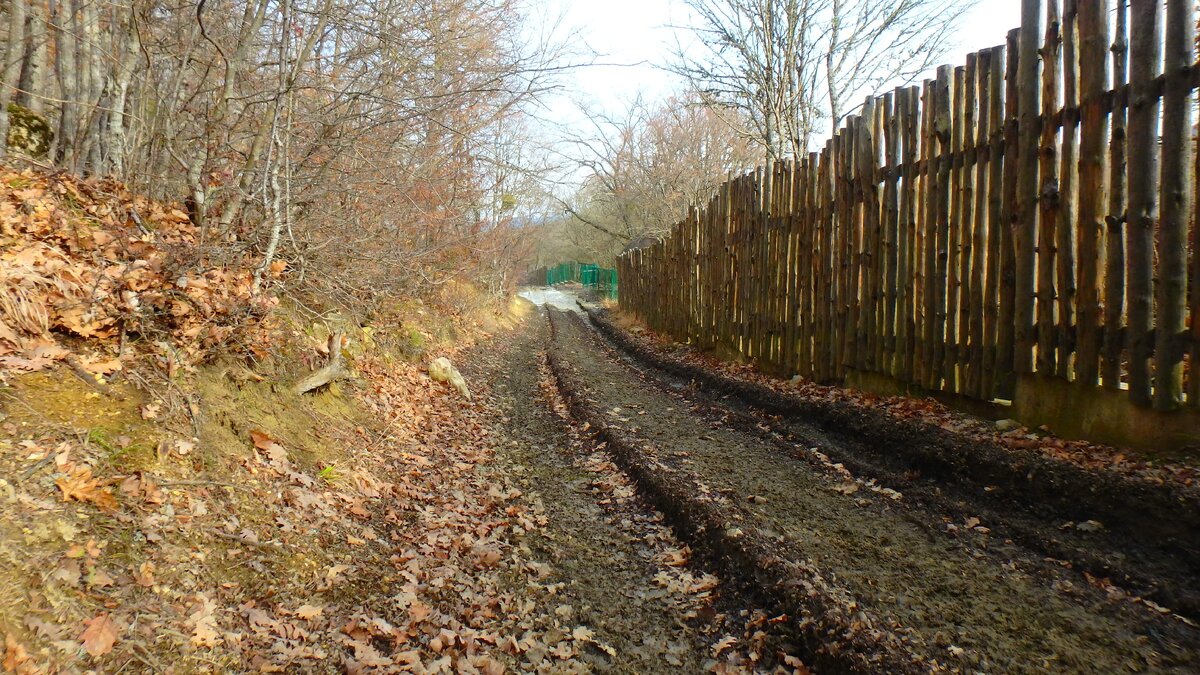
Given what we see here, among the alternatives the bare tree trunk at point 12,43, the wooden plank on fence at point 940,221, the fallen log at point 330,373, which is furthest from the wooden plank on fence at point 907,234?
the bare tree trunk at point 12,43

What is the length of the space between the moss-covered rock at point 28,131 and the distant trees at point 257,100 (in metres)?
0.13

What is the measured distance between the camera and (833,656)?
8.29 feet

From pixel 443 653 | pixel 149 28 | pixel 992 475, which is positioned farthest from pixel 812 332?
pixel 149 28

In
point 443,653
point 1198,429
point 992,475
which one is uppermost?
point 1198,429

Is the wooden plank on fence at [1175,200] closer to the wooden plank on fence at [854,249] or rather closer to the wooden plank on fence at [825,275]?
the wooden plank on fence at [854,249]

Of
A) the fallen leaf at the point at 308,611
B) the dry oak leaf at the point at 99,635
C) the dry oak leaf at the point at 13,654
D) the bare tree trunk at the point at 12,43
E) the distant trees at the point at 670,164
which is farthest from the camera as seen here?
the distant trees at the point at 670,164

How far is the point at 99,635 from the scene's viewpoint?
2168 millimetres

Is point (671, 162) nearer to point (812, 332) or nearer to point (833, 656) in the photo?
point (812, 332)

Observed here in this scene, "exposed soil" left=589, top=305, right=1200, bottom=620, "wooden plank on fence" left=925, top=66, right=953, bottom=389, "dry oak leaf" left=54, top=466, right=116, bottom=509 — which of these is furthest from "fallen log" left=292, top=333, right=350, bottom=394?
"wooden plank on fence" left=925, top=66, right=953, bottom=389

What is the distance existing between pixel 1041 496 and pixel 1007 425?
1.13 metres

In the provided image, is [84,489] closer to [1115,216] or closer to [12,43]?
[12,43]

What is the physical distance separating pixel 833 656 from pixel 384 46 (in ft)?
22.4

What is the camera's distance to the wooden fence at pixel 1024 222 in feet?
12.3

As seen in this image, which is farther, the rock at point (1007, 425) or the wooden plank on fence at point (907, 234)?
the wooden plank on fence at point (907, 234)
